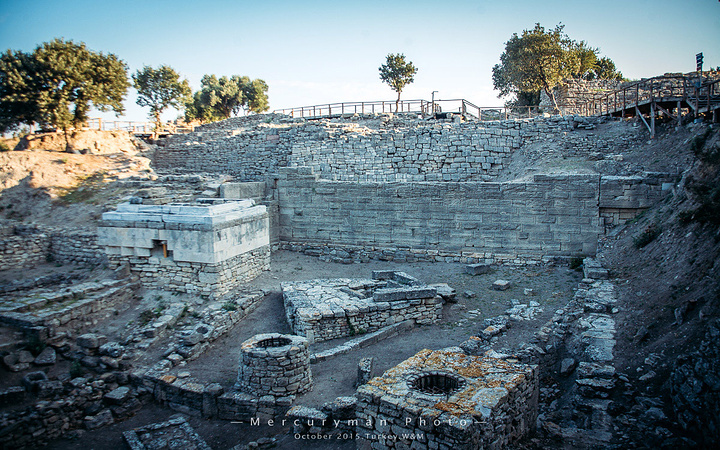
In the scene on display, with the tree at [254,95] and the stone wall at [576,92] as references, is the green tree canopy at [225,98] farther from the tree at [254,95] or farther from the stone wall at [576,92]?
the stone wall at [576,92]

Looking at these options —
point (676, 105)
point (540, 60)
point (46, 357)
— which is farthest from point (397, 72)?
point (46, 357)

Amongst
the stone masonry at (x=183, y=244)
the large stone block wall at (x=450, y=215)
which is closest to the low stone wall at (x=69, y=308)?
the stone masonry at (x=183, y=244)

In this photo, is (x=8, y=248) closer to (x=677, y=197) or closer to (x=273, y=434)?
(x=273, y=434)

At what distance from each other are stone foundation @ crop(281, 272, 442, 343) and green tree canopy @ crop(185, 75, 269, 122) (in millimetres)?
33324

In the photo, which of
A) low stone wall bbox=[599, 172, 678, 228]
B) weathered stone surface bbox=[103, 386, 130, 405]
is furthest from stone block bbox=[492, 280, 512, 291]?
weathered stone surface bbox=[103, 386, 130, 405]

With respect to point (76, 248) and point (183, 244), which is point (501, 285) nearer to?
point (183, 244)

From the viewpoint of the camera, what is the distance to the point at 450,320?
10.1 m

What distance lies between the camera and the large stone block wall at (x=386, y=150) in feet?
60.1

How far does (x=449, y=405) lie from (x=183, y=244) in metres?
8.27

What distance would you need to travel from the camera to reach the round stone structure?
292 inches

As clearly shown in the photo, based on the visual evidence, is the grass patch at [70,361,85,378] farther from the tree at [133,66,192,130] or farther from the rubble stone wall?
the tree at [133,66,192,130]

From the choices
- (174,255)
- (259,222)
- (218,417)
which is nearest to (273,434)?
(218,417)

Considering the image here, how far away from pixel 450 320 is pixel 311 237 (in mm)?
6493

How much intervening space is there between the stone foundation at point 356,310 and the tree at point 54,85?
707 inches
